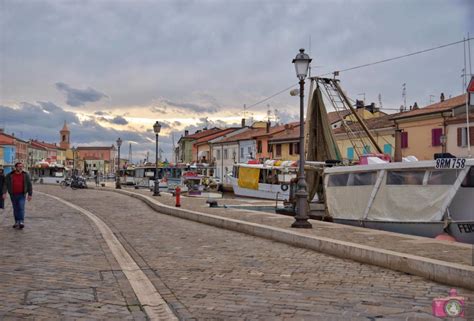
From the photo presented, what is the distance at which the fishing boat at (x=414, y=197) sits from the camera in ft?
48.1

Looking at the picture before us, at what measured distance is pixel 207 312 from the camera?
581 cm

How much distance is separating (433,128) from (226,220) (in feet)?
92.4

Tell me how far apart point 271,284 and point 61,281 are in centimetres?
289

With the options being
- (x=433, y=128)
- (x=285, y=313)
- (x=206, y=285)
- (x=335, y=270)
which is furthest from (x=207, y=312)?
(x=433, y=128)

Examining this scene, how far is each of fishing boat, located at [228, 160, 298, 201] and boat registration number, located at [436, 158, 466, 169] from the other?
21618 millimetres

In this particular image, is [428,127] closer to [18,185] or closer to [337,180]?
[337,180]

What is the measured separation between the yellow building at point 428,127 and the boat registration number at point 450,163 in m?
23.4

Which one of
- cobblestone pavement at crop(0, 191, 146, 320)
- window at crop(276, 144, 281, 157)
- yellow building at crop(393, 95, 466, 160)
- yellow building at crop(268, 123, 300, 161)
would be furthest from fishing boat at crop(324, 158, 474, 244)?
window at crop(276, 144, 281, 157)

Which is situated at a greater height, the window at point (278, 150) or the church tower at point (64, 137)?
the church tower at point (64, 137)

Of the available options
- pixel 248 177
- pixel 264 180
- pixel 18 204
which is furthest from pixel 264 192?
pixel 18 204

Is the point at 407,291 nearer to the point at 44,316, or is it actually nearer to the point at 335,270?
the point at 335,270

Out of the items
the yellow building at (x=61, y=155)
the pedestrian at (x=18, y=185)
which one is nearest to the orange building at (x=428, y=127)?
the pedestrian at (x=18, y=185)

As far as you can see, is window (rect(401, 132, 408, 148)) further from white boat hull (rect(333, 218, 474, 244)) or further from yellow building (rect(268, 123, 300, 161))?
white boat hull (rect(333, 218, 474, 244))

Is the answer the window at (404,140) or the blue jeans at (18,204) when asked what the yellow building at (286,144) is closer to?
the window at (404,140)
